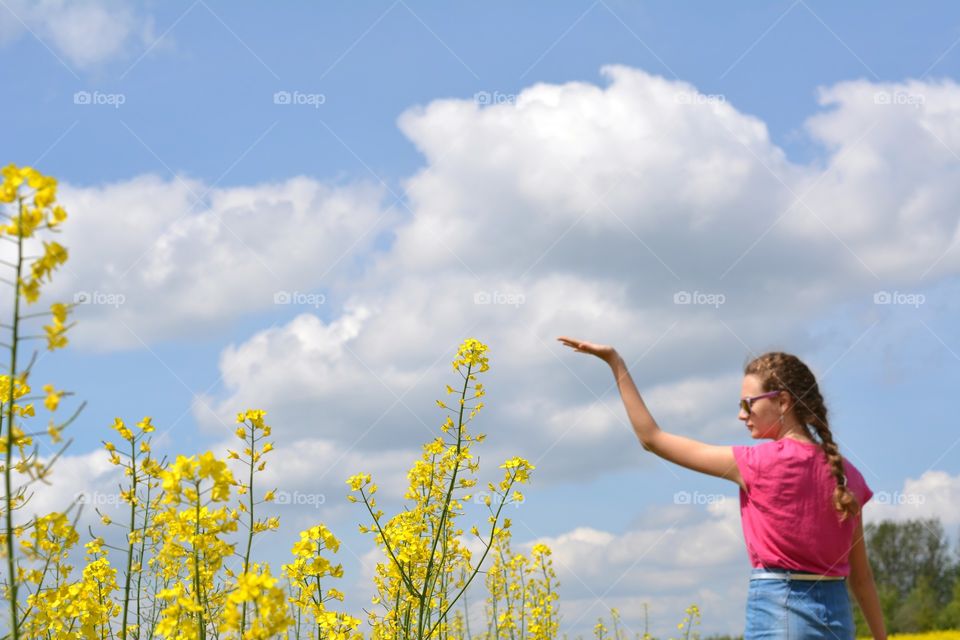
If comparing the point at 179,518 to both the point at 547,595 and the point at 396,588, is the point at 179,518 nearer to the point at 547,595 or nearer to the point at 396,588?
the point at 396,588

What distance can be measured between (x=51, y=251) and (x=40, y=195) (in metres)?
0.12

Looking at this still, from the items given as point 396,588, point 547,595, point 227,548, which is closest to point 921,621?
point 547,595

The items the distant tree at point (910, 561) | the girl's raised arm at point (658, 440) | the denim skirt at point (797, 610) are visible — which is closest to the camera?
the denim skirt at point (797, 610)

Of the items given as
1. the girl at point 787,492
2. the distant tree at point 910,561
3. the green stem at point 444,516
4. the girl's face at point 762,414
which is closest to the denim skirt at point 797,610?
the girl at point 787,492

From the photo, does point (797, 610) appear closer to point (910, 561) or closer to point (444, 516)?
point (444, 516)

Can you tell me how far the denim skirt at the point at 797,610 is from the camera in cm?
277

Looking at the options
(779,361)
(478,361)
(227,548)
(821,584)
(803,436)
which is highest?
(478,361)

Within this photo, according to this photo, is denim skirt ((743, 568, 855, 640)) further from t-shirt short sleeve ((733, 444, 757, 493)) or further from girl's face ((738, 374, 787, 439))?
girl's face ((738, 374, 787, 439))

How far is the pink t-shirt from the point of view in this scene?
2830mm

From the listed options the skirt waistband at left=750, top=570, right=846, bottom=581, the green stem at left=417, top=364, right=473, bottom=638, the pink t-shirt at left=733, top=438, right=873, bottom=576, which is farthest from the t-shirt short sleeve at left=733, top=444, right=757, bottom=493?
the green stem at left=417, top=364, right=473, bottom=638

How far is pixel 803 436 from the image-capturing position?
2994 mm

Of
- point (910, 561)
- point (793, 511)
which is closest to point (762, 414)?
point (793, 511)

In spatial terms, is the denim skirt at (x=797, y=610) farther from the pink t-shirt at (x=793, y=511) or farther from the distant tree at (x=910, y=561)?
the distant tree at (x=910, y=561)

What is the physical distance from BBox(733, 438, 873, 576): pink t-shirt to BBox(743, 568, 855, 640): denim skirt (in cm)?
5
